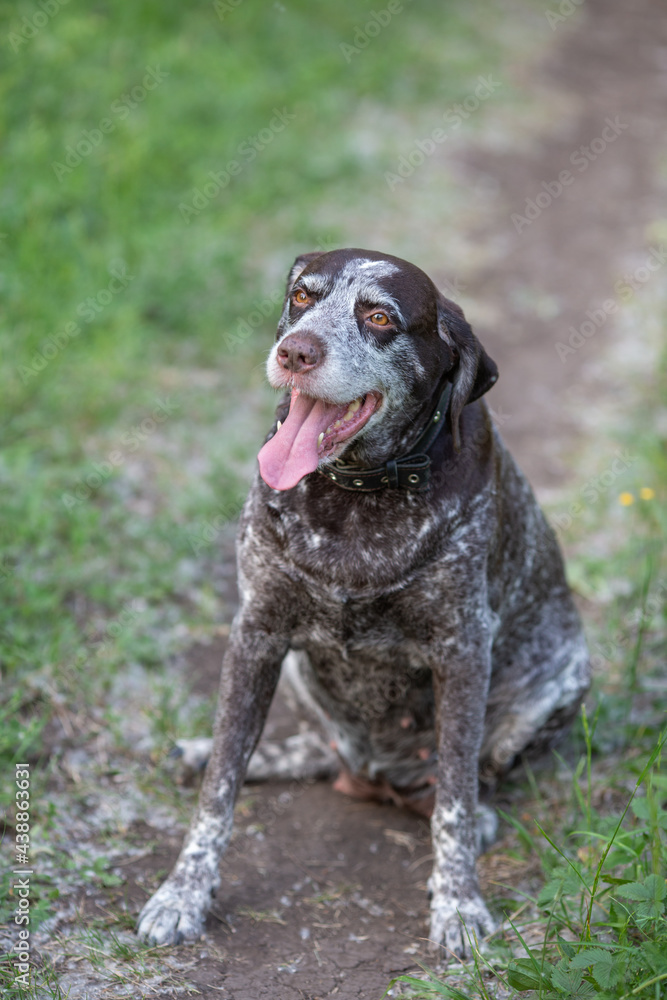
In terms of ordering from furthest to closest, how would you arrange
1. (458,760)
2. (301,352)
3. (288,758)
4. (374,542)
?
(288,758)
(458,760)
(374,542)
(301,352)

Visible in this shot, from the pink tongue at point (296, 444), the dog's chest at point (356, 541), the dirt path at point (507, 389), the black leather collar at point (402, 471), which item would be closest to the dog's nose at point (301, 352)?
the pink tongue at point (296, 444)

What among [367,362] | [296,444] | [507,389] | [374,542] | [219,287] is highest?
[367,362]

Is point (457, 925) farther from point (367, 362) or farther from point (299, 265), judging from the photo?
point (299, 265)

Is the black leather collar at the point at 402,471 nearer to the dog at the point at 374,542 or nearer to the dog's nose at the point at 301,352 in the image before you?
the dog at the point at 374,542

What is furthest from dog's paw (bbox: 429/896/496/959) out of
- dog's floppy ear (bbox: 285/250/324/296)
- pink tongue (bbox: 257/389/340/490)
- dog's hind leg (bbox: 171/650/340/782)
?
dog's floppy ear (bbox: 285/250/324/296)

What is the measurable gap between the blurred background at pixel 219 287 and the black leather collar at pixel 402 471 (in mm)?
1400

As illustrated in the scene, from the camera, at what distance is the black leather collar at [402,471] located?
3135 millimetres

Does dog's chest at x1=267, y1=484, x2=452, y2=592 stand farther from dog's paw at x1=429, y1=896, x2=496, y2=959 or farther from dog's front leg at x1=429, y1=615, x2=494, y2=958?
dog's paw at x1=429, y1=896, x2=496, y2=959

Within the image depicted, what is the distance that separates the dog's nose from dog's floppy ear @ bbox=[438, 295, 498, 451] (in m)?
0.46

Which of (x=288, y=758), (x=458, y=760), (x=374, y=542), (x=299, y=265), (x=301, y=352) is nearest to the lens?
(x=301, y=352)

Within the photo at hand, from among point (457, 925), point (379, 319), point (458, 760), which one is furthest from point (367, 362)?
point (457, 925)

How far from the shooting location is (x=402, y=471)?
3137 millimetres

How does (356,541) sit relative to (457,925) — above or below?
above

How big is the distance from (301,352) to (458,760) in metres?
1.44
